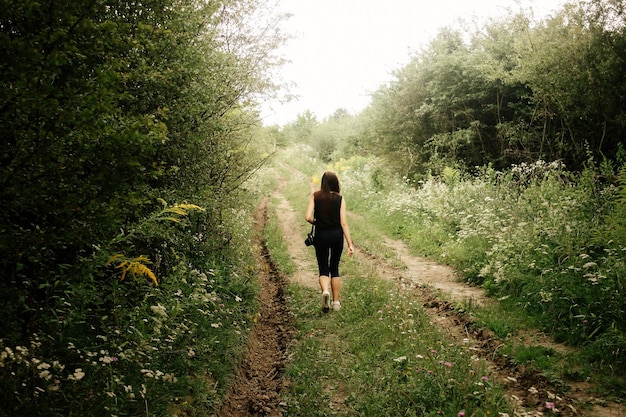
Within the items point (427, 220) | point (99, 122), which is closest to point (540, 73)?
point (427, 220)

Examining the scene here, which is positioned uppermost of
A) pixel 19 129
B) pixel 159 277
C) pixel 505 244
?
pixel 19 129

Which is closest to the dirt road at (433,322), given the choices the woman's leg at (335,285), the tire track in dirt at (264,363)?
the tire track in dirt at (264,363)

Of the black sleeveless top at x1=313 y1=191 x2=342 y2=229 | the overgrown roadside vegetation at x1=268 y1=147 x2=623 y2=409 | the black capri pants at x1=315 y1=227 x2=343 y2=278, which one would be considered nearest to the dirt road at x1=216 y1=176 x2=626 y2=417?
the overgrown roadside vegetation at x1=268 y1=147 x2=623 y2=409

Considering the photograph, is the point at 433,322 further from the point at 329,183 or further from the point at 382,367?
the point at 329,183

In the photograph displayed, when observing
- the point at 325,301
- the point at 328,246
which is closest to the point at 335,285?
the point at 325,301

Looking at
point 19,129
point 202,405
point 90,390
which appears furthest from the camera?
point 202,405

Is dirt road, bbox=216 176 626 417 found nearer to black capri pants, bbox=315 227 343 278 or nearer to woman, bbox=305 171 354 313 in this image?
woman, bbox=305 171 354 313

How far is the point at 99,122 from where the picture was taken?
111 inches

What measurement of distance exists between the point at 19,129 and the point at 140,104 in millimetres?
2169

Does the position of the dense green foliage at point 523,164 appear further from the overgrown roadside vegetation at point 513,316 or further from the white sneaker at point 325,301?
the white sneaker at point 325,301

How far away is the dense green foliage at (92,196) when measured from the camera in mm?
2670

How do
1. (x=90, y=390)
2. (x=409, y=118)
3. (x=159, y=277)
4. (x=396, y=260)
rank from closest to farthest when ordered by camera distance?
(x=90, y=390) < (x=159, y=277) < (x=396, y=260) < (x=409, y=118)

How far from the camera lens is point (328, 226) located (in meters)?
6.41

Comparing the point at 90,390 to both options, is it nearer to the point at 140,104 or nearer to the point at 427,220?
the point at 140,104
